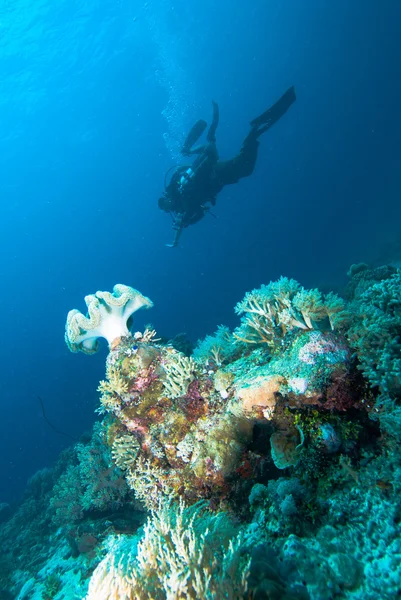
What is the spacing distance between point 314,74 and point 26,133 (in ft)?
304

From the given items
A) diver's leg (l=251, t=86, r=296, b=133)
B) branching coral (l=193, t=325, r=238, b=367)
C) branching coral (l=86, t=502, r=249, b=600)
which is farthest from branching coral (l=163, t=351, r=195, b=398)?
diver's leg (l=251, t=86, r=296, b=133)

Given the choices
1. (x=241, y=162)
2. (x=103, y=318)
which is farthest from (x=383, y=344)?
(x=241, y=162)

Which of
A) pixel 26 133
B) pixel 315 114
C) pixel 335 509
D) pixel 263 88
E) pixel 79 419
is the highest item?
pixel 315 114

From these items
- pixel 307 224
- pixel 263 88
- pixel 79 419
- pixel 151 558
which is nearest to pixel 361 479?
pixel 151 558

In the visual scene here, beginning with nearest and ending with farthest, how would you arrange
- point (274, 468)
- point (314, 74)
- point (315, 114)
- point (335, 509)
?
point (335, 509) < point (274, 468) < point (314, 74) < point (315, 114)

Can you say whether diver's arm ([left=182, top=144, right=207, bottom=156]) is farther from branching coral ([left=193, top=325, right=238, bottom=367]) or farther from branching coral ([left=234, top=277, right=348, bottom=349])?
branching coral ([left=234, top=277, right=348, bottom=349])

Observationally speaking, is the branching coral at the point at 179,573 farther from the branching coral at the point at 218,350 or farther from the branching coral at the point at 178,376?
the branching coral at the point at 218,350

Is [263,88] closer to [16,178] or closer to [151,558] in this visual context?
[16,178]

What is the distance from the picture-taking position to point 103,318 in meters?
5.26

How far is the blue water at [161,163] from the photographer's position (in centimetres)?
4353

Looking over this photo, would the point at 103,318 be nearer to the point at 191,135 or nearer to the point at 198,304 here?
the point at 191,135

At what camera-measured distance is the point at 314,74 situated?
9581cm

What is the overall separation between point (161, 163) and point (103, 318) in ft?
316

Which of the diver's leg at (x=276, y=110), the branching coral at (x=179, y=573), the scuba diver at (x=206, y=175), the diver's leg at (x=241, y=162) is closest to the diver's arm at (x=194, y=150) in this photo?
the scuba diver at (x=206, y=175)
